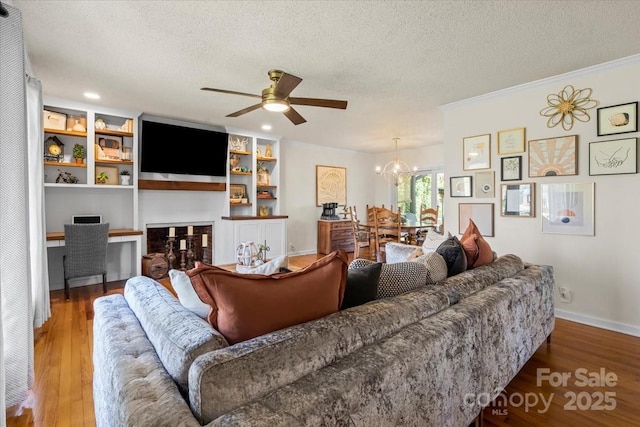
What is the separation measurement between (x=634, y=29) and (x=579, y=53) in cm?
38

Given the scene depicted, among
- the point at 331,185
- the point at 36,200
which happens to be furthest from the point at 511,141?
the point at 36,200

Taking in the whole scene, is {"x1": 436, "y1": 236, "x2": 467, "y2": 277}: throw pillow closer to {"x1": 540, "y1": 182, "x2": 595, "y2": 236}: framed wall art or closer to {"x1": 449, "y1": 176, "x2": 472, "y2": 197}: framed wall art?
{"x1": 540, "y1": 182, "x2": 595, "y2": 236}: framed wall art

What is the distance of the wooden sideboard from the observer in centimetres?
673

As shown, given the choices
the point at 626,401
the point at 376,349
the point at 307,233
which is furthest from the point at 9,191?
the point at 307,233

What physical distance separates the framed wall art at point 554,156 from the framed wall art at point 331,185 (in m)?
4.29

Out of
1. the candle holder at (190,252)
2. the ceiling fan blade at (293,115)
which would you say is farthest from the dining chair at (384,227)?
the candle holder at (190,252)

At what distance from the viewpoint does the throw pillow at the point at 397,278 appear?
1.59m

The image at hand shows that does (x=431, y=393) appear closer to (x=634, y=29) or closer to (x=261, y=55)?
A: (x=261, y=55)

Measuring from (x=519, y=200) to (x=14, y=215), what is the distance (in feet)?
13.8

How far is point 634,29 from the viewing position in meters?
2.35

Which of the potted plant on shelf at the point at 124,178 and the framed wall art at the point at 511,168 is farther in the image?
the potted plant on shelf at the point at 124,178

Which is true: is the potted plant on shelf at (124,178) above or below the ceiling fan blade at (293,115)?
below

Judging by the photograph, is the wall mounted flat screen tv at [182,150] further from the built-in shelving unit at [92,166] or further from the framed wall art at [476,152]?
the framed wall art at [476,152]

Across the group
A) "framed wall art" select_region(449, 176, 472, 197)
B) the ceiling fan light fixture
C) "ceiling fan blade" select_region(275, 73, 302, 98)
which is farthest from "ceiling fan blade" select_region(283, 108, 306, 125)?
"framed wall art" select_region(449, 176, 472, 197)
